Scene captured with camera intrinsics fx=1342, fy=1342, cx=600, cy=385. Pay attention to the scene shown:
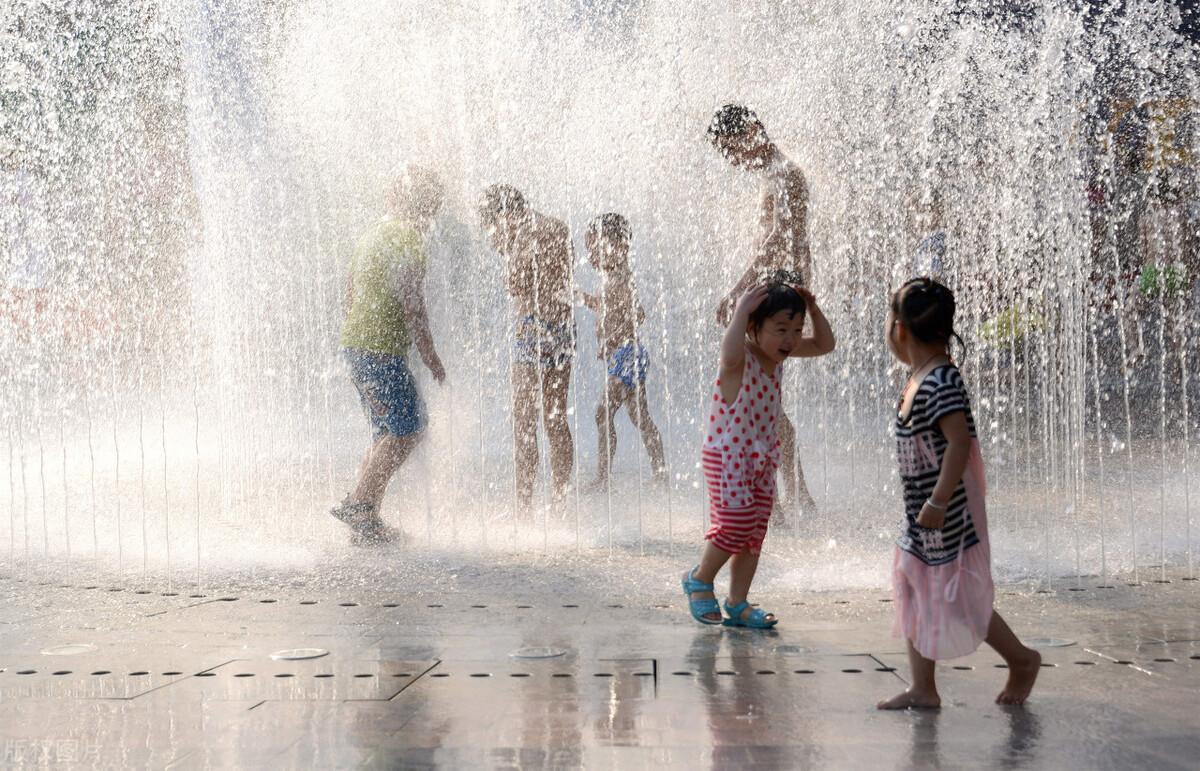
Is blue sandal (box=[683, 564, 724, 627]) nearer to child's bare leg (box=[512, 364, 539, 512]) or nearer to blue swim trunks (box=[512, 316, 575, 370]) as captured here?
child's bare leg (box=[512, 364, 539, 512])

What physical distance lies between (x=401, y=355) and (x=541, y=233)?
107 cm

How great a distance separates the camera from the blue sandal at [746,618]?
4121mm

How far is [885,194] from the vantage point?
30.6ft

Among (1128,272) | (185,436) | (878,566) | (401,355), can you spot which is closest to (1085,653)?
(878,566)

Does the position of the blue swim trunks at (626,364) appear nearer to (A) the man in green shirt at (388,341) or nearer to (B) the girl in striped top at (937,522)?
(A) the man in green shirt at (388,341)

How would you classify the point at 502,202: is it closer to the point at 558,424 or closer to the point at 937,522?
the point at 558,424

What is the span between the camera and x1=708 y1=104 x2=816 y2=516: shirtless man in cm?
600

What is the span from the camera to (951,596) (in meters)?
3.19

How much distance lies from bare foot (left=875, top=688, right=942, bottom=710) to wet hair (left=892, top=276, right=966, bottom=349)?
850 millimetres

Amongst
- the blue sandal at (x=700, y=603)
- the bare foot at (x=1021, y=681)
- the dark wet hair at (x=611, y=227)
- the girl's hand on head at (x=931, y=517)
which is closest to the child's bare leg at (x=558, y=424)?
the dark wet hair at (x=611, y=227)

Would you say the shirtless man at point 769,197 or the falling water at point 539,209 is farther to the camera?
the falling water at point 539,209

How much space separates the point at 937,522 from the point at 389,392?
136 inches

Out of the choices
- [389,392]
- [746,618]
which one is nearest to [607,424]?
[389,392]

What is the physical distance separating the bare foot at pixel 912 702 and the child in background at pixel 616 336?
4.16 m
